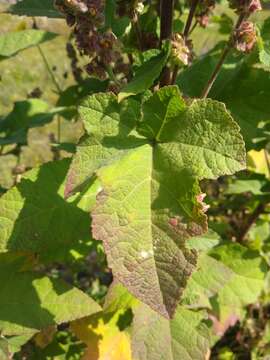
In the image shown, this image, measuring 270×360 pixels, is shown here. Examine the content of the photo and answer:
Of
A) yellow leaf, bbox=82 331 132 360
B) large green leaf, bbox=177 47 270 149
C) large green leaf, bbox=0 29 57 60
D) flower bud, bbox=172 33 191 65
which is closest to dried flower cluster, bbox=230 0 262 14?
flower bud, bbox=172 33 191 65

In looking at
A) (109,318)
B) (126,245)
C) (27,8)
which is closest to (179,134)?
(126,245)

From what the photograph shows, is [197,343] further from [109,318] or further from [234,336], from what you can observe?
[234,336]

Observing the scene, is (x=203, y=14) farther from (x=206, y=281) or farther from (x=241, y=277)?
(x=241, y=277)

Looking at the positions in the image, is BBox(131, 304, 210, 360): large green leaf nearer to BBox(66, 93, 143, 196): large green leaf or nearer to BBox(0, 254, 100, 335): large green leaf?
BBox(0, 254, 100, 335): large green leaf

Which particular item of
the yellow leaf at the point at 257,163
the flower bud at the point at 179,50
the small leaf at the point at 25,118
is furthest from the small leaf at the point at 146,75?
the yellow leaf at the point at 257,163

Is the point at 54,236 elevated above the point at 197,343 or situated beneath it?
elevated above

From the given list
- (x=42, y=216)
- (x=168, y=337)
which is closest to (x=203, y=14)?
(x=42, y=216)
